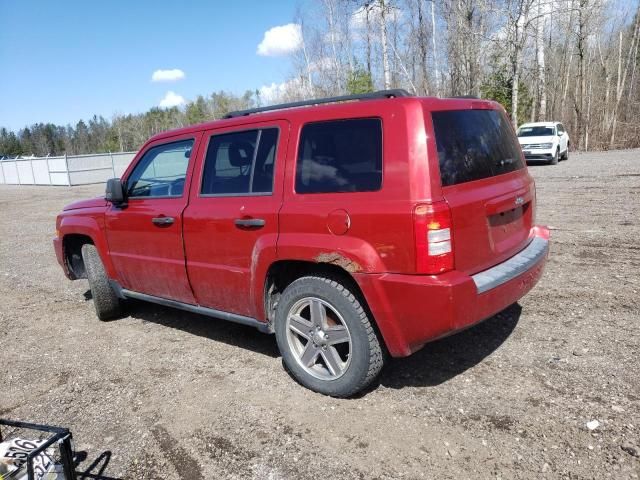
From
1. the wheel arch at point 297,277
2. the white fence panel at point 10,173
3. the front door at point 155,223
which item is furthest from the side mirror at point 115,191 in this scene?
the white fence panel at point 10,173

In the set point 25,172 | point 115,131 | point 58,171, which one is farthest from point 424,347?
point 115,131

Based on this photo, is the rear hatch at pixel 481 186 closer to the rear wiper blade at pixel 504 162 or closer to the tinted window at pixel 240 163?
the rear wiper blade at pixel 504 162

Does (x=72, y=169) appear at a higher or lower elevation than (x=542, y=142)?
higher

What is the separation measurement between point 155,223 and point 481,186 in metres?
2.65

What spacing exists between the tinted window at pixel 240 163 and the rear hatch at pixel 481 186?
3.92 feet

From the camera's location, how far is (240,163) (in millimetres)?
3713

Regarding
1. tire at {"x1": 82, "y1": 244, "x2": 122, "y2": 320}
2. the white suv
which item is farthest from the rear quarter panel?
the white suv

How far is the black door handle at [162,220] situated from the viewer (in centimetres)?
405


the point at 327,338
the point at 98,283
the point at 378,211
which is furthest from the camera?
the point at 98,283

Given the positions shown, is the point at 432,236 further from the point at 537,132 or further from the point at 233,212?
the point at 537,132

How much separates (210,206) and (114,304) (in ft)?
6.92

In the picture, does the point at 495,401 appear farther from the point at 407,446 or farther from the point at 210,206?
the point at 210,206

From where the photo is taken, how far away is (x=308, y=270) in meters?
3.39

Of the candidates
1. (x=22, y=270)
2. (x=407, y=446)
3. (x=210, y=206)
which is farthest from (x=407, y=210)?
(x=22, y=270)
